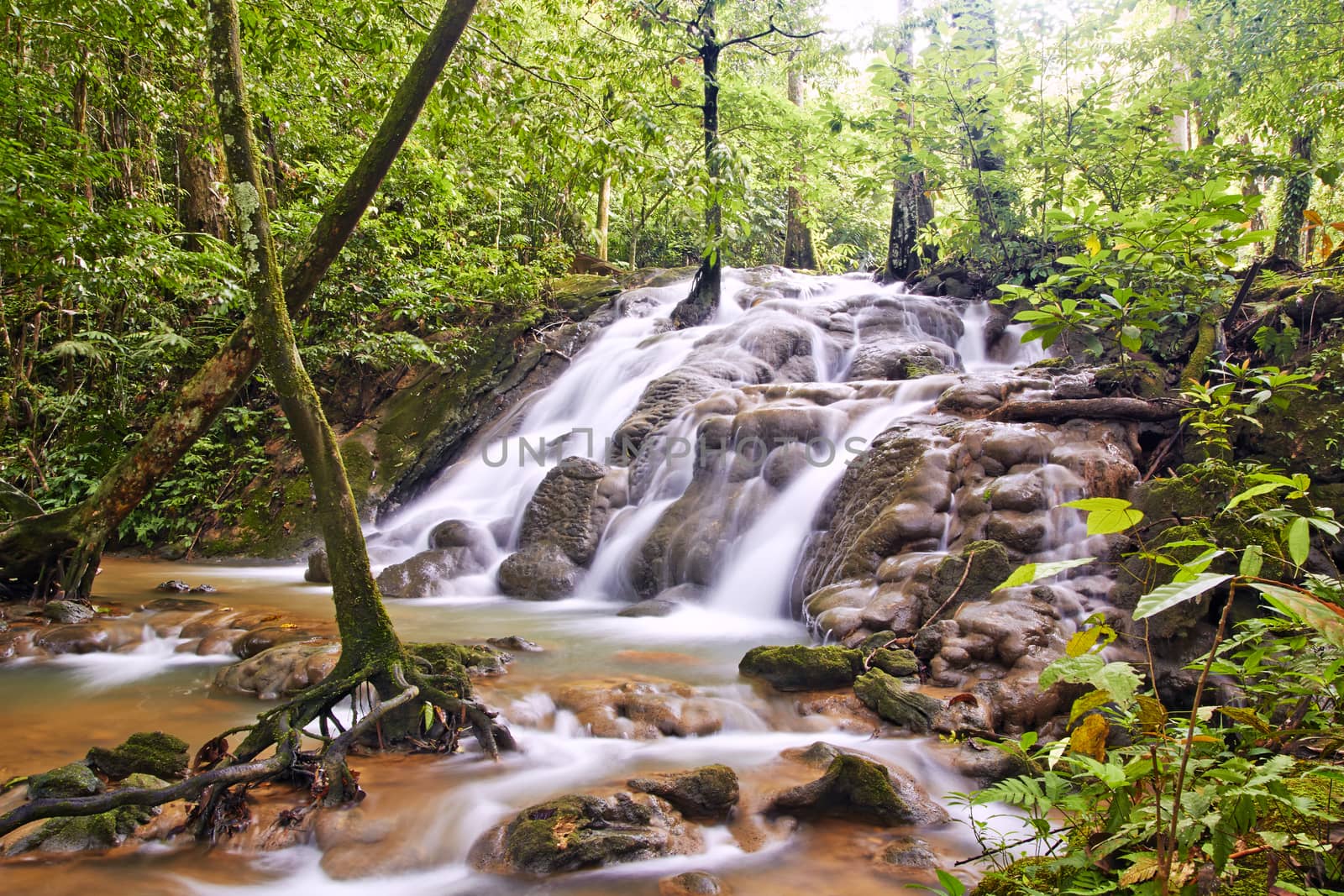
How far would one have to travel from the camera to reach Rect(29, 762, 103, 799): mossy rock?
9.50 feet

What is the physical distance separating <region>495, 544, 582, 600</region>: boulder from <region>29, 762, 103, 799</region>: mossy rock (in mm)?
4961

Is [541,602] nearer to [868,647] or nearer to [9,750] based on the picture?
[868,647]

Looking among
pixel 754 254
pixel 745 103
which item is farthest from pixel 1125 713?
pixel 754 254

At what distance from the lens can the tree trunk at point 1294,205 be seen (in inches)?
330

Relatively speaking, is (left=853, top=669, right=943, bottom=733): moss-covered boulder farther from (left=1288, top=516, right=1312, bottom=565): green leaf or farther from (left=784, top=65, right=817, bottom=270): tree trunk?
(left=784, top=65, right=817, bottom=270): tree trunk

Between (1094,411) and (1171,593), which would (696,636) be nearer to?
(1094,411)

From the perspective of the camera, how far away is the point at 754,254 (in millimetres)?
21875

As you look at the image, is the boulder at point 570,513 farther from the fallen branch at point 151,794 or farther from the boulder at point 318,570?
the fallen branch at point 151,794

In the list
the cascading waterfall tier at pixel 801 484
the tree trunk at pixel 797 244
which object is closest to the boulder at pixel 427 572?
Result: the cascading waterfall tier at pixel 801 484

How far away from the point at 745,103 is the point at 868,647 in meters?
11.7

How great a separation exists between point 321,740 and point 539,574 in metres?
4.56

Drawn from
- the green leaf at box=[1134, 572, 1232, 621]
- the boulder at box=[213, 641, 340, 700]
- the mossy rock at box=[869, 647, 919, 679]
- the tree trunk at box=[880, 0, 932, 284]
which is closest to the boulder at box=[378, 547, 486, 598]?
the boulder at box=[213, 641, 340, 700]

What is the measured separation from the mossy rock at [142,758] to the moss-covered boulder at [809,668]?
10.4 ft

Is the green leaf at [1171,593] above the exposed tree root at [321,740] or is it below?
above
